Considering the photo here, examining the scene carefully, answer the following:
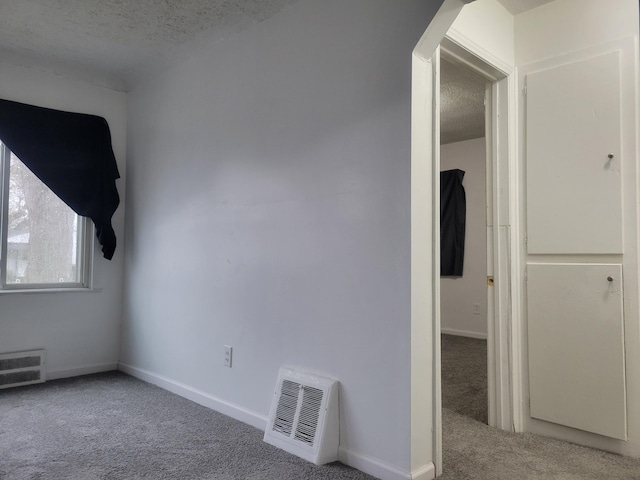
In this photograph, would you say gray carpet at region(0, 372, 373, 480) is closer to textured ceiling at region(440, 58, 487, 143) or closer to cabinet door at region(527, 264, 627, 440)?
cabinet door at region(527, 264, 627, 440)

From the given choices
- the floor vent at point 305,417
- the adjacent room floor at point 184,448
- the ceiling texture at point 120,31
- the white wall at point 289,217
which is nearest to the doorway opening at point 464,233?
the ceiling texture at point 120,31

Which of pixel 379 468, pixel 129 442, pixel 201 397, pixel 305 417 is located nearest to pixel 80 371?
pixel 201 397

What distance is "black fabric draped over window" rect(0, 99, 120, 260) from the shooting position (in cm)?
327

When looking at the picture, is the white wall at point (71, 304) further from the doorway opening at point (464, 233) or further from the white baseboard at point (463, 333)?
the white baseboard at point (463, 333)

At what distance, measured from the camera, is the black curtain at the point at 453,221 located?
557 centimetres

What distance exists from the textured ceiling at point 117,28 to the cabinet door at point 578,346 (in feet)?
6.79

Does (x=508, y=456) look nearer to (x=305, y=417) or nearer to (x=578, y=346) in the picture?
(x=578, y=346)

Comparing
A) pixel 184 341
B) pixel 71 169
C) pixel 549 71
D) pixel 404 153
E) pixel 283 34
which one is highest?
pixel 283 34

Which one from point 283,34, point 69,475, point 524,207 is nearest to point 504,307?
point 524,207

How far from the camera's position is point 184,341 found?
307cm

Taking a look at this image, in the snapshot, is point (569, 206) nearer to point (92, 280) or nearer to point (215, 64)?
point (215, 64)

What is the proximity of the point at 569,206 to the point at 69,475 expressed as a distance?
2670 millimetres

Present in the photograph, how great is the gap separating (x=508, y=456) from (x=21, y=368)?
3.21 metres

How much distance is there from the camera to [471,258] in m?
5.51
